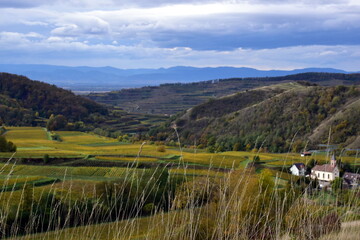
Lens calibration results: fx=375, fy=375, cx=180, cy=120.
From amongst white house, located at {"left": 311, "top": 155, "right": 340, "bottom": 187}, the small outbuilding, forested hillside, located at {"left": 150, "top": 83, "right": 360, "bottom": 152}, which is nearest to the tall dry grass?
the small outbuilding

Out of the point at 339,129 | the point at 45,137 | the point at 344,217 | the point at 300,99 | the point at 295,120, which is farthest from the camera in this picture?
the point at 300,99

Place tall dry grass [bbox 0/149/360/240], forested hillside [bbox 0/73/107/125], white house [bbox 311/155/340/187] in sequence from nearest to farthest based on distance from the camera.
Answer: tall dry grass [bbox 0/149/360/240]
white house [bbox 311/155/340/187]
forested hillside [bbox 0/73/107/125]

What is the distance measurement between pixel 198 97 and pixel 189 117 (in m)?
93.6

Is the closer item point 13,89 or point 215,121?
point 215,121

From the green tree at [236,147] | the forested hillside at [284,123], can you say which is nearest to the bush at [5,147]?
the forested hillside at [284,123]

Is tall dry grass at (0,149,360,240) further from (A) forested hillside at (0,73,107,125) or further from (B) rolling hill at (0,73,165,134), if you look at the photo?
(A) forested hillside at (0,73,107,125)

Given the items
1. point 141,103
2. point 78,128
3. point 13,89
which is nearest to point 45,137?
point 78,128

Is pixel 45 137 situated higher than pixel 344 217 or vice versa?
pixel 344 217

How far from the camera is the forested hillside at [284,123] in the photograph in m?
63.1

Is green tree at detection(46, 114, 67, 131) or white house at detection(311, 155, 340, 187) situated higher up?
white house at detection(311, 155, 340, 187)

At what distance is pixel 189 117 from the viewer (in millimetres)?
103312

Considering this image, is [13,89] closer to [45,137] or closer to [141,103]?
[45,137]

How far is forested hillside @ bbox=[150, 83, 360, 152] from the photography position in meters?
63.1

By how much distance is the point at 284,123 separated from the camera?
76.2 metres
